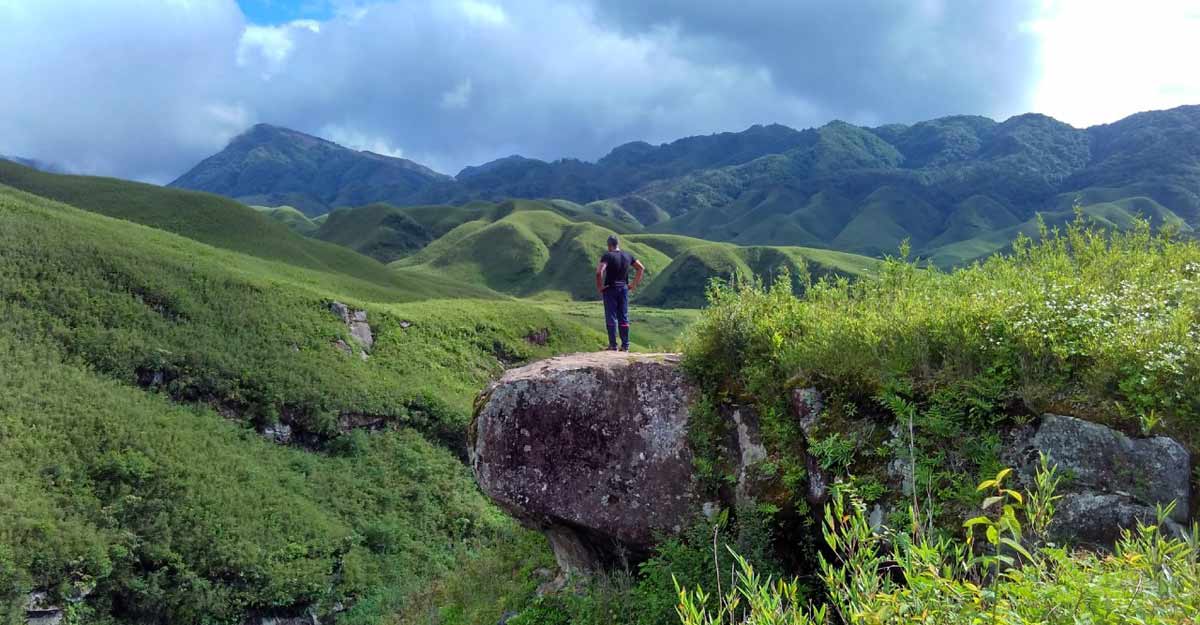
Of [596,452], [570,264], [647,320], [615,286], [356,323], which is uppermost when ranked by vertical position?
[570,264]

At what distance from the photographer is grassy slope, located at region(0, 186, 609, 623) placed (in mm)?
22562

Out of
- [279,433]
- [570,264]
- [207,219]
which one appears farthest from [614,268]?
[570,264]

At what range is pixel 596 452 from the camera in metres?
10.7

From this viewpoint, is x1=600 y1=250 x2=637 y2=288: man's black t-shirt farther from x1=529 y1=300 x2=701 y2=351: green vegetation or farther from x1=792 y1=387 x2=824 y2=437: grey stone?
x1=529 y1=300 x2=701 y2=351: green vegetation

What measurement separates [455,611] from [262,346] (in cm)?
2713

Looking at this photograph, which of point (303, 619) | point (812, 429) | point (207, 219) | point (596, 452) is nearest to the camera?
point (812, 429)

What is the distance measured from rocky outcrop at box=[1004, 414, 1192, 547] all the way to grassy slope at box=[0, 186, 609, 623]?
23925 millimetres

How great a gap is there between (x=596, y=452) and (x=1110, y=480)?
6.94m

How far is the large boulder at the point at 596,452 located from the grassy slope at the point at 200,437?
16806mm

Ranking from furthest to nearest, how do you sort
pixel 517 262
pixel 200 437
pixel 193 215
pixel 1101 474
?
pixel 517 262 < pixel 193 215 < pixel 200 437 < pixel 1101 474

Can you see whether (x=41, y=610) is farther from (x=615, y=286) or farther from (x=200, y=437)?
(x=615, y=286)

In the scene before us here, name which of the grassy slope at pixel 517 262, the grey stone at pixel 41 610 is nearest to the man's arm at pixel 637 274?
the grey stone at pixel 41 610

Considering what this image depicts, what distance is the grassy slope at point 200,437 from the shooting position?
888 inches

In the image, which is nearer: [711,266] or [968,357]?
[968,357]
